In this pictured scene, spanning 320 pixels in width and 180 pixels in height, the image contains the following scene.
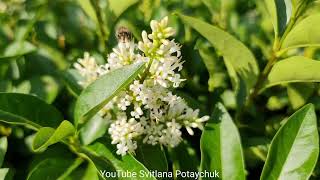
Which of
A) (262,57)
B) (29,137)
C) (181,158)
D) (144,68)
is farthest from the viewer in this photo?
(262,57)

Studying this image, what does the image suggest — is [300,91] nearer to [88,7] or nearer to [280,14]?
[280,14]

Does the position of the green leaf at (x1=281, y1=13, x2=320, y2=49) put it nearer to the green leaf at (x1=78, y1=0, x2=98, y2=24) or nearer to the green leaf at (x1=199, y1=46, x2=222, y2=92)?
the green leaf at (x1=199, y1=46, x2=222, y2=92)

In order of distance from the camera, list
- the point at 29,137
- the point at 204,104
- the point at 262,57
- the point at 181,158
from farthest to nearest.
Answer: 1. the point at 262,57
2. the point at 204,104
3. the point at 29,137
4. the point at 181,158

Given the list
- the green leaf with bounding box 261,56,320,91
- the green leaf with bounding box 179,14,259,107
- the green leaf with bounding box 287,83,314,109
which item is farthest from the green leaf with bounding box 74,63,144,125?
the green leaf with bounding box 287,83,314,109

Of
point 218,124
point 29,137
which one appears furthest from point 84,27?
point 218,124

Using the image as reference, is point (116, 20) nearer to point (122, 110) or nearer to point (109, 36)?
point (109, 36)

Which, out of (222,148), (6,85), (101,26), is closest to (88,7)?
(101,26)
